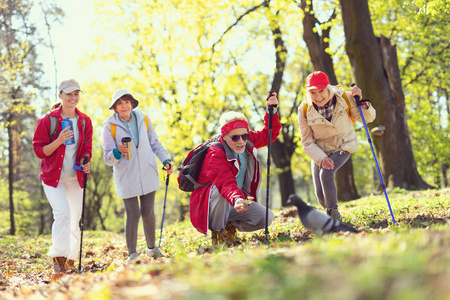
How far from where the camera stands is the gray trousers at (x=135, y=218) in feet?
19.7

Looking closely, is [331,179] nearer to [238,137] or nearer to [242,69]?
[238,137]

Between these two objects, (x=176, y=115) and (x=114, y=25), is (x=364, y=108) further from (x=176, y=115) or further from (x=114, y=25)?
(x=114, y=25)

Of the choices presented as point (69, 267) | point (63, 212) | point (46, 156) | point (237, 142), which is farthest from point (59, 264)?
point (237, 142)

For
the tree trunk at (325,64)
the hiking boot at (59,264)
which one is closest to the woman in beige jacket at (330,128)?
the hiking boot at (59,264)

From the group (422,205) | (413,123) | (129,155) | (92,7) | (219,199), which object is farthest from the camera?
(413,123)

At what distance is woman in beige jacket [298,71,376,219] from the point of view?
586 centimetres

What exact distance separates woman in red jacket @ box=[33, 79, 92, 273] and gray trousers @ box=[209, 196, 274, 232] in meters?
1.96

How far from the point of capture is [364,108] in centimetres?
598

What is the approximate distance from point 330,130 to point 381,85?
6.52 metres

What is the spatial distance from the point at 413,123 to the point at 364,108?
63.2 ft

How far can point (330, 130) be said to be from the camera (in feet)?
19.6

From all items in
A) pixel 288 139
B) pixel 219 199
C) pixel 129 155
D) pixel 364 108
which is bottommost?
pixel 219 199

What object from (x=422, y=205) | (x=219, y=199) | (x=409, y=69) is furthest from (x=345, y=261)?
(x=409, y=69)

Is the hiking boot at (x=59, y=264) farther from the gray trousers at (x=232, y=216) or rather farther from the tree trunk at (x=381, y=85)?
the tree trunk at (x=381, y=85)
